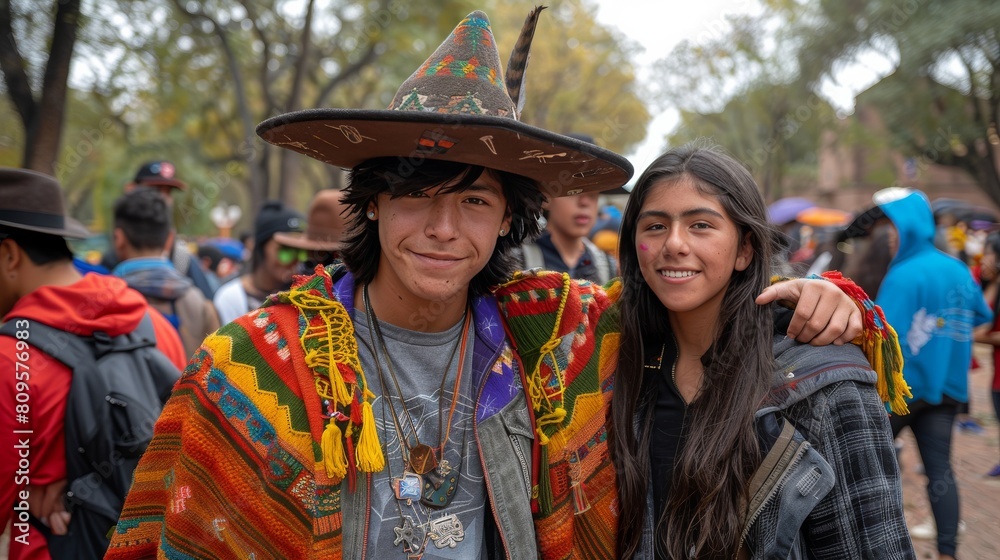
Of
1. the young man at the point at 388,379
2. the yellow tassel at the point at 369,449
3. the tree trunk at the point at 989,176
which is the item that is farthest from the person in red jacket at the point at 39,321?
the tree trunk at the point at 989,176

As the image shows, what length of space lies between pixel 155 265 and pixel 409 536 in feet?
9.42

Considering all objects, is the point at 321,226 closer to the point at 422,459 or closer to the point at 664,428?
the point at 422,459

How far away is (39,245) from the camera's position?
2.69 metres

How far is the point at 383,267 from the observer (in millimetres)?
2156

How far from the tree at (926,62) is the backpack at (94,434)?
1679cm

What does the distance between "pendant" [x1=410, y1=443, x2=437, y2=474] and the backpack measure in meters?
1.17

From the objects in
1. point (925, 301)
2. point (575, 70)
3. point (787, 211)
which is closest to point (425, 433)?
point (925, 301)

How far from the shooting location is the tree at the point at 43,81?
17.6ft

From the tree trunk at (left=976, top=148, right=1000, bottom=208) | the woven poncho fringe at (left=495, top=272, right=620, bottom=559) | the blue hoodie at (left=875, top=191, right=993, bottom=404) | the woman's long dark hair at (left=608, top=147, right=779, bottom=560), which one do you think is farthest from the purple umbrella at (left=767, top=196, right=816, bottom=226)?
the woven poncho fringe at (left=495, top=272, right=620, bottom=559)

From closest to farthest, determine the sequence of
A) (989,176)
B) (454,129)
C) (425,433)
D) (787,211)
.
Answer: (454,129) < (425,433) < (787,211) < (989,176)

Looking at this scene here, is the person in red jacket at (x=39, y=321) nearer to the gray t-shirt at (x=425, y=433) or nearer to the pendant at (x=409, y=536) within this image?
the gray t-shirt at (x=425, y=433)

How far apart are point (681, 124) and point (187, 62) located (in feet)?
76.0

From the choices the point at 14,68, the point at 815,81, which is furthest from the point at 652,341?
the point at 815,81

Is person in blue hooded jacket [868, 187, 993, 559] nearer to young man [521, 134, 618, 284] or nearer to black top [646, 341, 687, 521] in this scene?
young man [521, 134, 618, 284]
